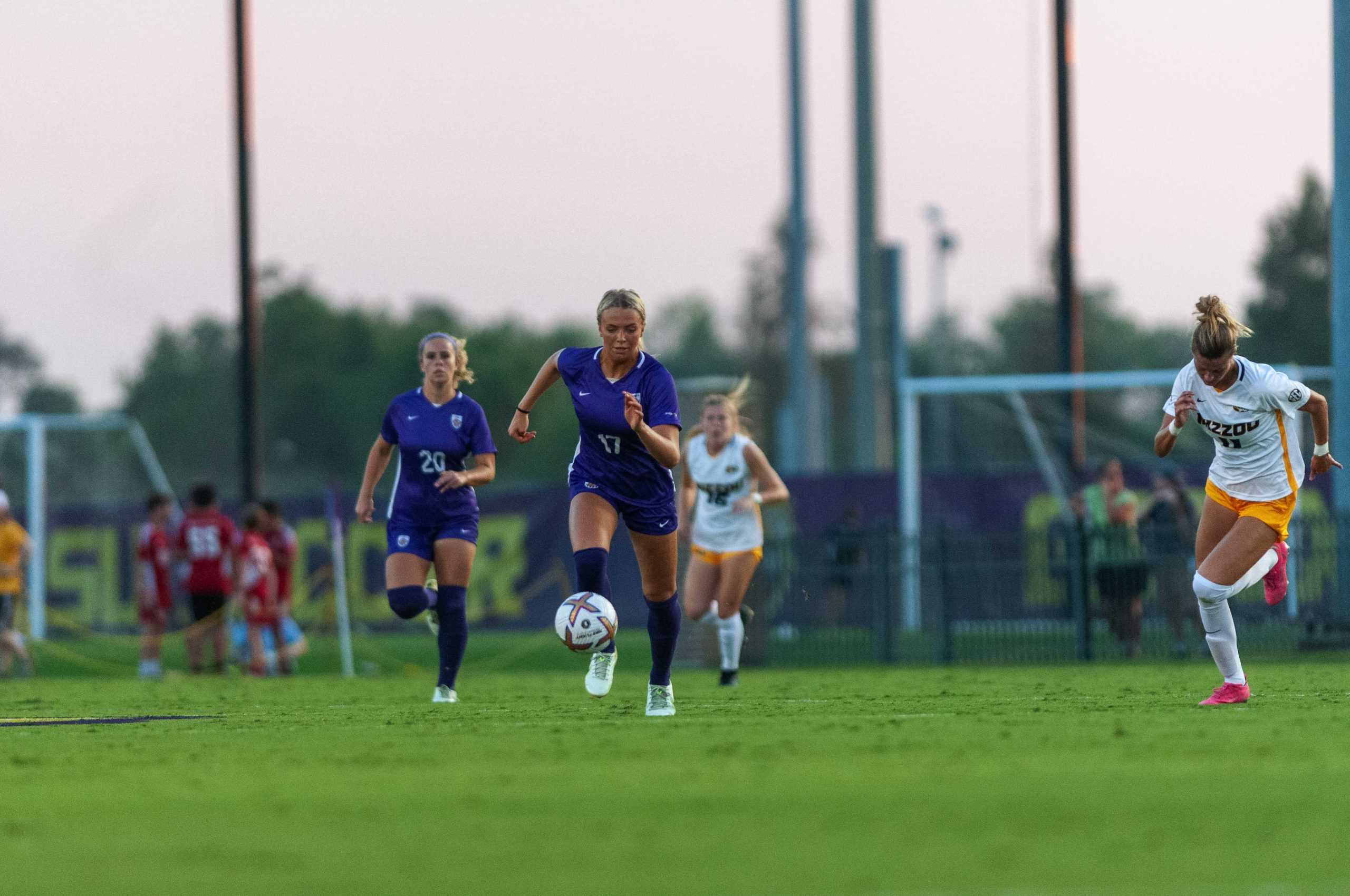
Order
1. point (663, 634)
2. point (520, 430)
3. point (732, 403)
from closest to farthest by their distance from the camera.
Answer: point (663, 634) < point (520, 430) < point (732, 403)

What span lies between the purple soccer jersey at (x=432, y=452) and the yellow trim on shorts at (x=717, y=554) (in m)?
2.68

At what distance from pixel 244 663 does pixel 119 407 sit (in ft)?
271

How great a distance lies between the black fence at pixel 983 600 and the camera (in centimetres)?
→ 1947

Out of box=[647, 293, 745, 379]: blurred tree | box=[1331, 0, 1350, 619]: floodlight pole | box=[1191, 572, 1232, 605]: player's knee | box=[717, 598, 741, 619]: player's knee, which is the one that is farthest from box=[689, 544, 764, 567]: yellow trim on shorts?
box=[647, 293, 745, 379]: blurred tree

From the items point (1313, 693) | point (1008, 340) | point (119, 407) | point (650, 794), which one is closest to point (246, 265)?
point (1313, 693)

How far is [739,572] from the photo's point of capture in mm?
14500

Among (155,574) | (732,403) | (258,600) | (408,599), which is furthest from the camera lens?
(155,574)

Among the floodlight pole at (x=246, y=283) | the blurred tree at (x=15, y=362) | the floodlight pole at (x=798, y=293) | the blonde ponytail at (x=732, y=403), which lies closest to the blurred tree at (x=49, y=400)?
the blurred tree at (x=15, y=362)

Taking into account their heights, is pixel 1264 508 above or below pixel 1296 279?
below

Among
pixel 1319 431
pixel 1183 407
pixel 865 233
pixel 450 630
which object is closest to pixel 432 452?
pixel 450 630

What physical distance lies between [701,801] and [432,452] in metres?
6.46

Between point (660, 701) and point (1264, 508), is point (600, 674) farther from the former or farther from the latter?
point (1264, 508)

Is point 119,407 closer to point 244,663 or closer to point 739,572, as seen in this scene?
point 244,663

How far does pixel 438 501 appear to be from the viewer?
12320 mm
